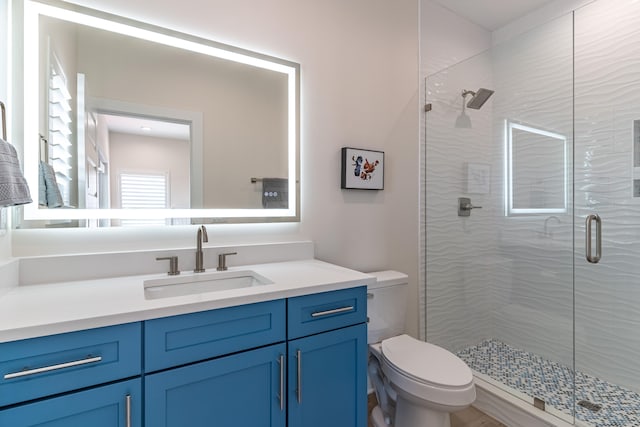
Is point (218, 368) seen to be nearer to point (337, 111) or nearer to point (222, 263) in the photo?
point (222, 263)

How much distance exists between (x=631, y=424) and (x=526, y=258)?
1054 mm

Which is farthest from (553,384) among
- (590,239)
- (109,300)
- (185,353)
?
(109,300)

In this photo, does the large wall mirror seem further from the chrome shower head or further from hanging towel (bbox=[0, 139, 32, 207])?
the chrome shower head

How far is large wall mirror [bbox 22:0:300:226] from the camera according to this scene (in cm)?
A: 126

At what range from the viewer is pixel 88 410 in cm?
85

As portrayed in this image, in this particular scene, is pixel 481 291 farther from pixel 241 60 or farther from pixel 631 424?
pixel 241 60

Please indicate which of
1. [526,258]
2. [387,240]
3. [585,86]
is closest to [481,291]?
[526,258]

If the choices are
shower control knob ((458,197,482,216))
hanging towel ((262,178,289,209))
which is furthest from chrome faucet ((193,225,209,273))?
→ shower control knob ((458,197,482,216))

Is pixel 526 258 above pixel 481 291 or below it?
above

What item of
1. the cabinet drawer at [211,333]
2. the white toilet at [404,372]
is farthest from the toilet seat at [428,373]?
the cabinet drawer at [211,333]

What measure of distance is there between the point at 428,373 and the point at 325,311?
1.99 ft

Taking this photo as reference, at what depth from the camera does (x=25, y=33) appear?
122 centimetres

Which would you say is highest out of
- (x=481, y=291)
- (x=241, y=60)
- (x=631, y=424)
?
(x=241, y=60)

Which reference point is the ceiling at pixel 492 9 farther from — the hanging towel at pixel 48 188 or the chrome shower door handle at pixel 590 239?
the hanging towel at pixel 48 188
